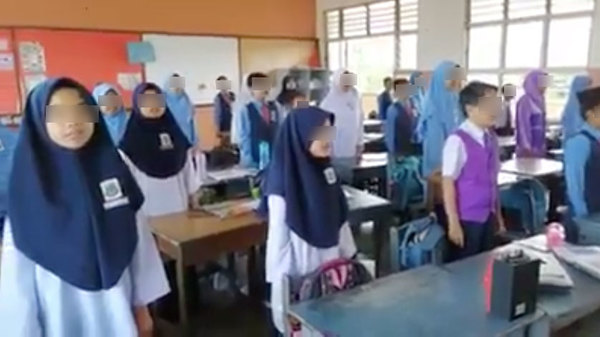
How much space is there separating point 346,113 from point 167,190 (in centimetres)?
247

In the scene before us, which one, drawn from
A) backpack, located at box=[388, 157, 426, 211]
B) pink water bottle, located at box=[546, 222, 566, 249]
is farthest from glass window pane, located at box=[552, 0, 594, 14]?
pink water bottle, located at box=[546, 222, 566, 249]

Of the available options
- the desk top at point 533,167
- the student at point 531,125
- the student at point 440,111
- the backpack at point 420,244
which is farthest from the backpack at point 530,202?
the backpack at point 420,244

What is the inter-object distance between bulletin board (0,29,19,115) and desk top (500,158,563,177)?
6027mm

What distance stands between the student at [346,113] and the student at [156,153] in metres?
2.22

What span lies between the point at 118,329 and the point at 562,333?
2.00m

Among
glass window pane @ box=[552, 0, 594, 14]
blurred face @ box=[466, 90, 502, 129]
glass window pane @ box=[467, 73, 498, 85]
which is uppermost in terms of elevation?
glass window pane @ box=[552, 0, 594, 14]

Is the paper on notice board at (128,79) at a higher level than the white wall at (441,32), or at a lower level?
lower

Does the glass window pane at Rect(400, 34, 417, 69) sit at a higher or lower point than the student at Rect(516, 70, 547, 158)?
higher

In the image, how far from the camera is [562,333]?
2453 mm

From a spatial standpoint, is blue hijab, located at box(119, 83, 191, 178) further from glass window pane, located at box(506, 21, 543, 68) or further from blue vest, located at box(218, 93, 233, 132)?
glass window pane, located at box(506, 21, 543, 68)

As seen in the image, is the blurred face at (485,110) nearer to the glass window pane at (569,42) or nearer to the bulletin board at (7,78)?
the glass window pane at (569,42)

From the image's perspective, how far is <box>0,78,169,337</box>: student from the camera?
1.42 meters

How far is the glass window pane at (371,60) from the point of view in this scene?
29.0ft

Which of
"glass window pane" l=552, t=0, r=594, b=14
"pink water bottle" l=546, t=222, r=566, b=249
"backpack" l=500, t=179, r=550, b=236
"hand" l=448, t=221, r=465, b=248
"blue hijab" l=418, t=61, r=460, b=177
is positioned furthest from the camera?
"glass window pane" l=552, t=0, r=594, b=14
